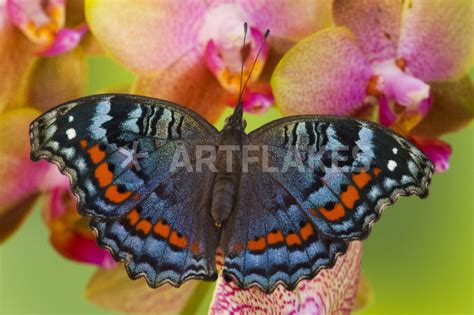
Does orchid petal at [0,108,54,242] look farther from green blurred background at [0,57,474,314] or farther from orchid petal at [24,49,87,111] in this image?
green blurred background at [0,57,474,314]

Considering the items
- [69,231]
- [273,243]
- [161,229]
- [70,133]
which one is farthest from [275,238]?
[69,231]

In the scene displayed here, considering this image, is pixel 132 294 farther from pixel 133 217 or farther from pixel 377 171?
pixel 377 171

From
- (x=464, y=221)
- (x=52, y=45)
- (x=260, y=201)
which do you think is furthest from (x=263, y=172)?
(x=464, y=221)

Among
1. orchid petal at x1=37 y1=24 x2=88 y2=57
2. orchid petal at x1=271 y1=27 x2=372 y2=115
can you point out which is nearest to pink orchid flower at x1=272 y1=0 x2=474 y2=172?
orchid petal at x1=271 y1=27 x2=372 y2=115

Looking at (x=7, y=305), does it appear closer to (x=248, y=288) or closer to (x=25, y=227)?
(x=25, y=227)

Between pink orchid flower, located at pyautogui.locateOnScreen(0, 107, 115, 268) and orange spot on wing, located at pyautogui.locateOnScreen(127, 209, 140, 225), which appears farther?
pink orchid flower, located at pyautogui.locateOnScreen(0, 107, 115, 268)

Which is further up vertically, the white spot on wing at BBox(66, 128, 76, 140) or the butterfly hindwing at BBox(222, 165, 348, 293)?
the white spot on wing at BBox(66, 128, 76, 140)

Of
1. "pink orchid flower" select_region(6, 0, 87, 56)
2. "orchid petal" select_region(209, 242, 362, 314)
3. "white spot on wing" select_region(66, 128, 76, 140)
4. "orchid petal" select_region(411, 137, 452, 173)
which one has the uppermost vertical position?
"pink orchid flower" select_region(6, 0, 87, 56)
